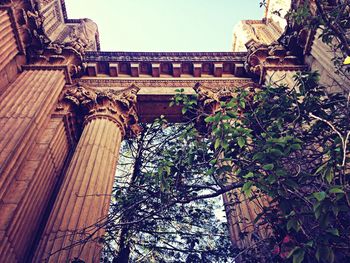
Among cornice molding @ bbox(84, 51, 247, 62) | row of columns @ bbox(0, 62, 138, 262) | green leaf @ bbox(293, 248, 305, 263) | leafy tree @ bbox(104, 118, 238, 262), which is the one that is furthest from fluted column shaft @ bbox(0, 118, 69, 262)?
green leaf @ bbox(293, 248, 305, 263)

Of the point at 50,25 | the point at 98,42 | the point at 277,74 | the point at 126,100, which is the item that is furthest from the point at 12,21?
the point at 98,42

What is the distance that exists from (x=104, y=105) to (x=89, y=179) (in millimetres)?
3736

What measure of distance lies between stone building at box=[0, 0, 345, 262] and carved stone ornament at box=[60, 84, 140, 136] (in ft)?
0.12

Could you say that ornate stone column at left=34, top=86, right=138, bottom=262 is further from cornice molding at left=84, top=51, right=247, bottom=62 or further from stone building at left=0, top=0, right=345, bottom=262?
cornice molding at left=84, top=51, right=247, bottom=62

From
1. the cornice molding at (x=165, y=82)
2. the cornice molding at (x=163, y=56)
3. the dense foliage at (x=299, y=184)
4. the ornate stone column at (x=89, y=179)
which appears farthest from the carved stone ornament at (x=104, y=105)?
the dense foliage at (x=299, y=184)

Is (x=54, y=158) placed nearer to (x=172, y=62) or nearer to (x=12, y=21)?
(x=12, y=21)

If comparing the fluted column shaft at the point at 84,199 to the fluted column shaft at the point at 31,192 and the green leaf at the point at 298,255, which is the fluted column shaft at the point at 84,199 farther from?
the green leaf at the point at 298,255

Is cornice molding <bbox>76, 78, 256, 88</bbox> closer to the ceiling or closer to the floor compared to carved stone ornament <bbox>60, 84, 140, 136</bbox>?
closer to the ceiling

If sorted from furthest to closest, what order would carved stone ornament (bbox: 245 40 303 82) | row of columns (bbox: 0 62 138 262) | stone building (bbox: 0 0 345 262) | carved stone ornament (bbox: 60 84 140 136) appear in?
carved stone ornament (bbox: 245 40 303 82) < carved stone ornament (bbox: 60 84 140 136) < stone building (bbox: 0 0 345 262) < row of columns (bbox: 0 62 138 262)

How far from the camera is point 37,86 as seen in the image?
10.5m

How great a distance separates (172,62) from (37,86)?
5.68 metres

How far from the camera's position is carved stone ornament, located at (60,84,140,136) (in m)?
11.1

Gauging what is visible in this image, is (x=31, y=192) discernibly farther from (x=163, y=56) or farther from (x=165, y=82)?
(x=163, y=56)

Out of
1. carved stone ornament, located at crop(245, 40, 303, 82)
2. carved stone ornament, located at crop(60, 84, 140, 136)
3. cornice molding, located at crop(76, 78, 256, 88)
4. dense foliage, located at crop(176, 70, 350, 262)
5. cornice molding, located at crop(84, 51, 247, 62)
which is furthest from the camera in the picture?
cornice molding, located at crop(84, 51, 247, 62)
